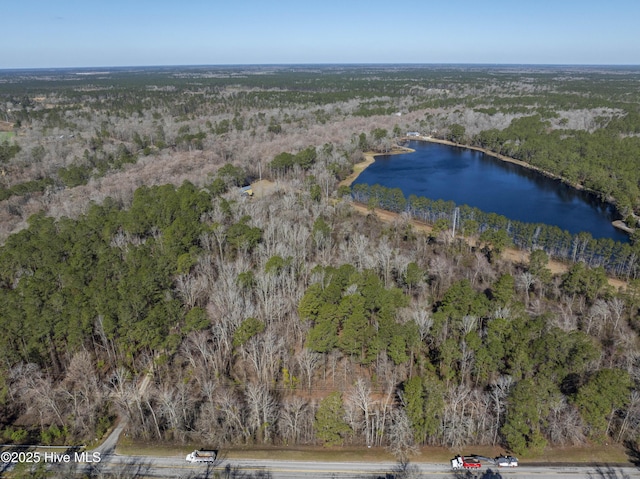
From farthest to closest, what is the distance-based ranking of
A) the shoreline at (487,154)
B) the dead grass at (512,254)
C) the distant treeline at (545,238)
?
the shoreline at (487,154)
the distant treeline at (545,238)
the dead grass at (512,254)

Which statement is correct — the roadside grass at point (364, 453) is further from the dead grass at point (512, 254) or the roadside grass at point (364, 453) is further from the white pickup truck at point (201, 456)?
the dead grass at point (512, 254)

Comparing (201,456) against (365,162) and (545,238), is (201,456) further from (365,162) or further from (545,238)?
(365,162)

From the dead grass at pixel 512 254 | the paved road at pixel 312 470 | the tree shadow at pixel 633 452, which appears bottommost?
the paved road at pixel 312 470

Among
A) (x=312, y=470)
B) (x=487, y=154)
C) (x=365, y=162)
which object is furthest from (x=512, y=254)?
(x=487, y=154)

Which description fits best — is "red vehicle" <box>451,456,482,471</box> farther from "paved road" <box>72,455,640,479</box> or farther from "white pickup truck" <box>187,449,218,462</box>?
"white pickup truck" <box>187,449,218,462</box>

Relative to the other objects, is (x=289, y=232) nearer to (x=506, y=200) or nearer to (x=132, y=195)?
(x=132, y=195)

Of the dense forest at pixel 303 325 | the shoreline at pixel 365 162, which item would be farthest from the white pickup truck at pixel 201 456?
the shoreline at pixel 365 162
